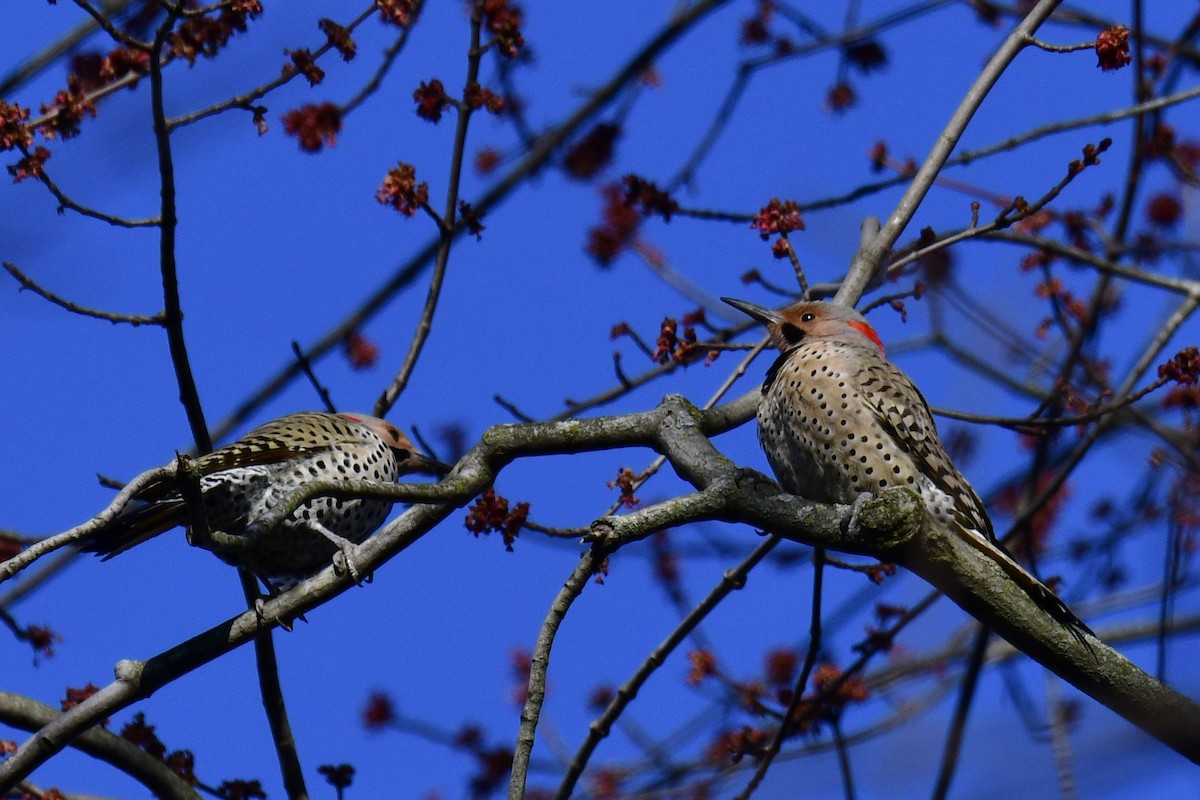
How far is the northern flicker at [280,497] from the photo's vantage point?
479cm

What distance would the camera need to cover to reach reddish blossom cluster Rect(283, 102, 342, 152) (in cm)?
592

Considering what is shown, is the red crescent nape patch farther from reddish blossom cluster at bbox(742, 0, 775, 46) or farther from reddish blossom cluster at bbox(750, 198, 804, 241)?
reddish blossom cluster at bbox(742, 0, 775, 46)

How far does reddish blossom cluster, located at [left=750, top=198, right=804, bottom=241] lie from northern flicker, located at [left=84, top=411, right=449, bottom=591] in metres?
1.57

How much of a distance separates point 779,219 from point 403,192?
4.74ft

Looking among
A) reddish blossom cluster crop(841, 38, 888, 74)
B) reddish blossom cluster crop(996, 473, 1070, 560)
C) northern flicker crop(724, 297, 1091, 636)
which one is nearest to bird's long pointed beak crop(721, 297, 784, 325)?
northern flicker crop(724, 297, 1091, 636)

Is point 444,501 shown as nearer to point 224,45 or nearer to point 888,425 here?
point 888,425

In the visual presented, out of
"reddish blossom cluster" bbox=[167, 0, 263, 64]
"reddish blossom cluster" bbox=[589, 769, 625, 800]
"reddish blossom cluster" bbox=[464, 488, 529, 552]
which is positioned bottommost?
"reddish blossom cluster" bbox=[464, 488, 529, 552]

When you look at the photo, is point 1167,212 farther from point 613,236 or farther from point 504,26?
point 504,26

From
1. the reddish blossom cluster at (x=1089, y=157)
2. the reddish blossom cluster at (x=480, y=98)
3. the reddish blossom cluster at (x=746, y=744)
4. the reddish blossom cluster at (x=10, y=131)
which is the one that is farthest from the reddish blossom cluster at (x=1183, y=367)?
the reddish blossom cluster at (x=10, y=131)

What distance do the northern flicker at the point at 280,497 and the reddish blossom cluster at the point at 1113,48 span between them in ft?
9.53

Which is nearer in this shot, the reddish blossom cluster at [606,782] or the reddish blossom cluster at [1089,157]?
the reddish blossom cluster at [1089,157]

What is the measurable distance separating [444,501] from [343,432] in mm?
2414

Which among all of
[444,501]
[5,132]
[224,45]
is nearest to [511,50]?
[224,45]

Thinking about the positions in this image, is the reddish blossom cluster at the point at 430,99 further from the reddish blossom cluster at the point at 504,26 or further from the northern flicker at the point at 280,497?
the northern flicker at the point at 280,497
